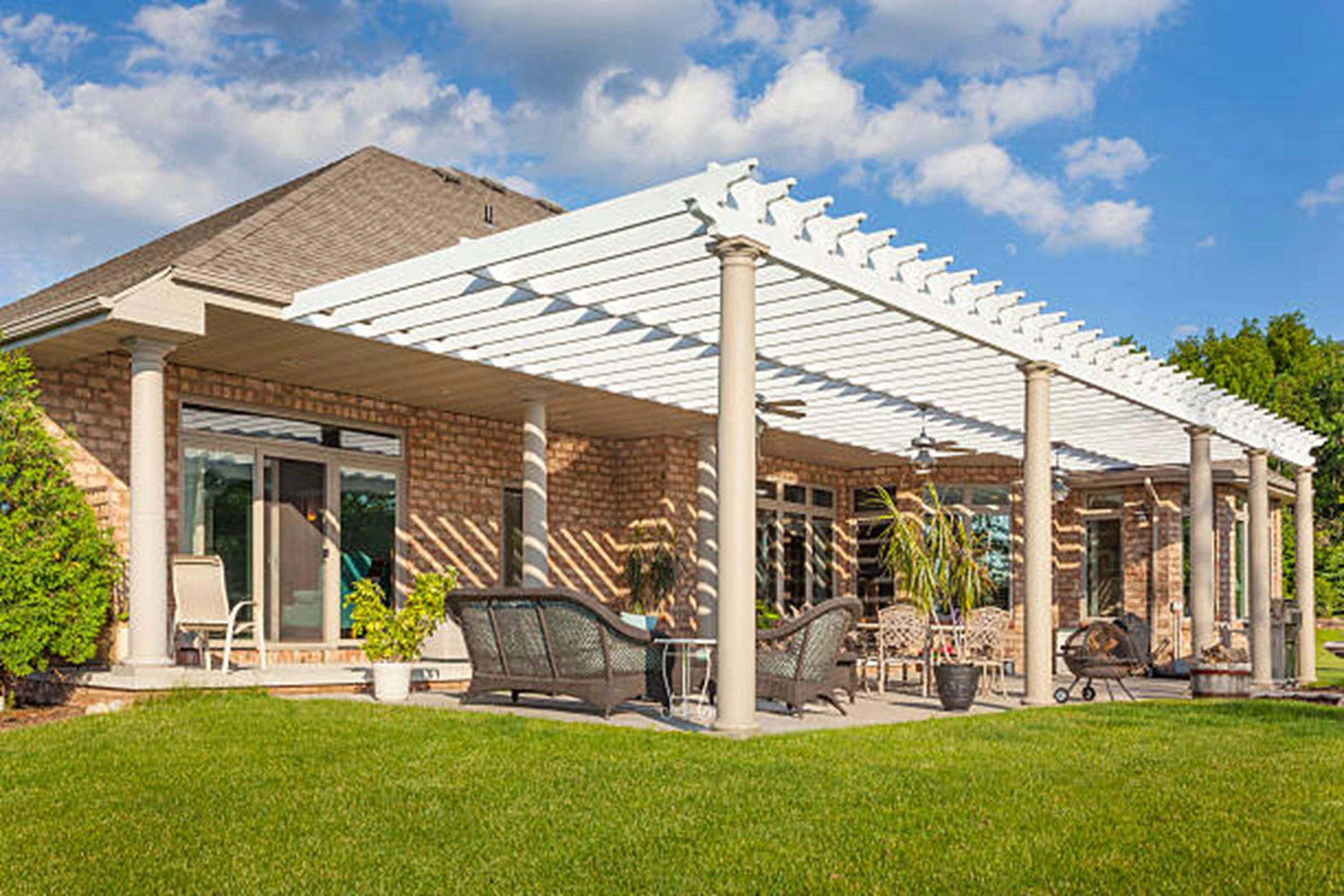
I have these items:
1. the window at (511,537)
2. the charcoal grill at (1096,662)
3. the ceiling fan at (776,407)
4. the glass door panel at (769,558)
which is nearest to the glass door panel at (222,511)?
the window at (511,537)

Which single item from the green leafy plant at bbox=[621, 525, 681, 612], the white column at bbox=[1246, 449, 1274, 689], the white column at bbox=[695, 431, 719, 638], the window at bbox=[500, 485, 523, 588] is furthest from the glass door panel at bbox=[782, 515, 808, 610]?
the white column at bbox=[1246, 449, 1274, 689]

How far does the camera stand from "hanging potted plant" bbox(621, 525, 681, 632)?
1488 cm

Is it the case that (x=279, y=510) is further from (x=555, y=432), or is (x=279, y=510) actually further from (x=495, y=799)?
(x=495, y=799)

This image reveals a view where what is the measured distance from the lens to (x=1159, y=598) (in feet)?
53.3

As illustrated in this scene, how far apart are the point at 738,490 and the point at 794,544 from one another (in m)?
11.2

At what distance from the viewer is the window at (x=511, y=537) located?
1391 cm

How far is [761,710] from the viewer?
8.19m

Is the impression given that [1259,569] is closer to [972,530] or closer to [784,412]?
[972,530]

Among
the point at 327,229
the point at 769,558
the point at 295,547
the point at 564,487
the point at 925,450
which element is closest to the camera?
the point at 327,229

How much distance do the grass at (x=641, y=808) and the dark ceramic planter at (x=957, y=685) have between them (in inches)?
59.2

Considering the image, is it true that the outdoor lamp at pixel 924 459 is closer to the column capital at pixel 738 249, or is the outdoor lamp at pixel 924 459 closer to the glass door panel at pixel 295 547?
the glass door panel at pixel 295 547

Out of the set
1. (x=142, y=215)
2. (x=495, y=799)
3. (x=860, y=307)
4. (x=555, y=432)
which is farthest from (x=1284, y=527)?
(x=495, y=799)

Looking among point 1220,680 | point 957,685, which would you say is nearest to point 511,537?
point 957,685

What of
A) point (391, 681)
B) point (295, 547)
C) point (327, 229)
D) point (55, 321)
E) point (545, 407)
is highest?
point (327, 229)
